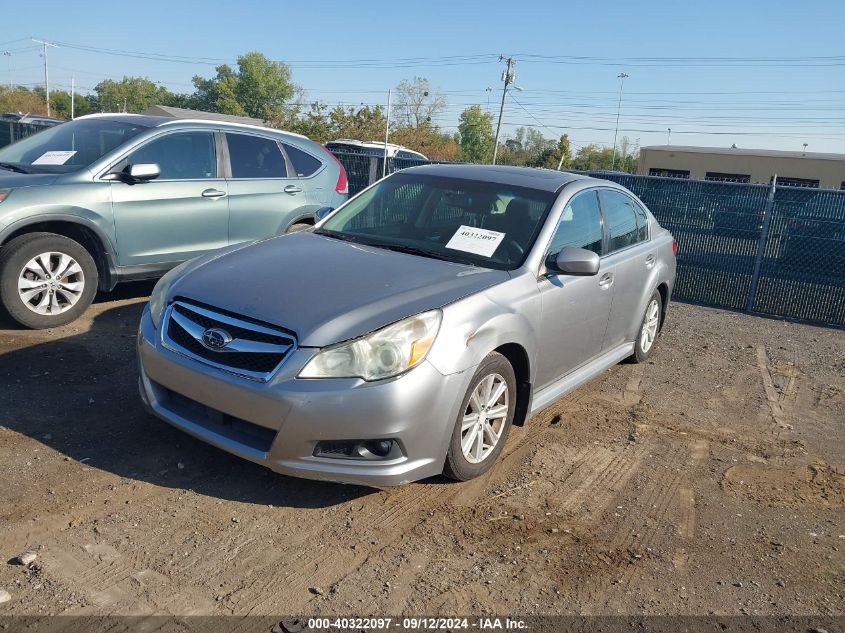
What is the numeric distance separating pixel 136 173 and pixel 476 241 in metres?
3.43

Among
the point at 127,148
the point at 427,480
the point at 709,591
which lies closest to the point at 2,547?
the point at 427,480

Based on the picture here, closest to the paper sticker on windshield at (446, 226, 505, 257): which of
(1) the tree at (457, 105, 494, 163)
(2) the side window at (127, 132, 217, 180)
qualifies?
(2) the side window at (127, 132, 217, 180)

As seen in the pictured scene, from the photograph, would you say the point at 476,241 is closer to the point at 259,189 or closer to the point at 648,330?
the point at 648,330

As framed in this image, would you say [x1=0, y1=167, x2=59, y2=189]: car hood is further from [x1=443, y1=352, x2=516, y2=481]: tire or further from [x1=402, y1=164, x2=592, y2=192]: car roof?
[x1=443, y1=352, x2=516, y2=481]: tire

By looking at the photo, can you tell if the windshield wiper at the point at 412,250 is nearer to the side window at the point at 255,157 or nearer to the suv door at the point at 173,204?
the suv door at the point at 173,204

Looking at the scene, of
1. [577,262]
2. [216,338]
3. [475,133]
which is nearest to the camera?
[216,338]

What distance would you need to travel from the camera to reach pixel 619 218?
580cm

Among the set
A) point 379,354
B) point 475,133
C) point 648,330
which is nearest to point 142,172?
point 379,354

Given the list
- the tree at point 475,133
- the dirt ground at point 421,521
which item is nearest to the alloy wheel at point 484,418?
the dirt ground at point 421,521

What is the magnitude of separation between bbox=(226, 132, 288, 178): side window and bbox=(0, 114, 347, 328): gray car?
0.5 inches

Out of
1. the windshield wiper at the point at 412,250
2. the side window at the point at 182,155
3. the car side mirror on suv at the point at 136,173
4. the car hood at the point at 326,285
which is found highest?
the side window at the point at 182,155

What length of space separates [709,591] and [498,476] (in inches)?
52.1

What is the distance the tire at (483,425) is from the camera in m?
3.83

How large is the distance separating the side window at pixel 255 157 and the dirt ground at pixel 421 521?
272 centimetres
